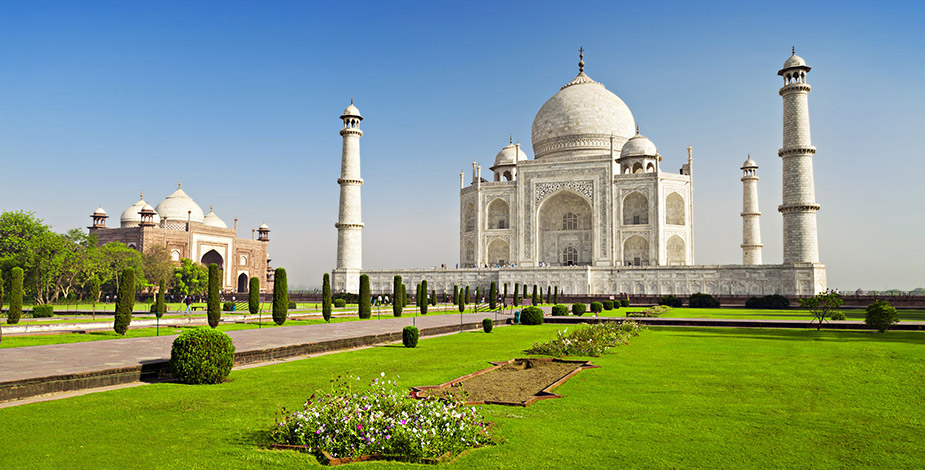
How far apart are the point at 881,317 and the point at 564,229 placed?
2928cm

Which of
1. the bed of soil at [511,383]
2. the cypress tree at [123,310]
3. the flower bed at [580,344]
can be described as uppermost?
the cypress tree at [123,310]

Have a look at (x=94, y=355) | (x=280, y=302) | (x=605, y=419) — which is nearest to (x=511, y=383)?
(x=605, y=419)

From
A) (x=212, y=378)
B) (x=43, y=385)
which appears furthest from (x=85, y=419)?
(x=212, y=378)

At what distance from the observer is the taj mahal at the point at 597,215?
105 feet

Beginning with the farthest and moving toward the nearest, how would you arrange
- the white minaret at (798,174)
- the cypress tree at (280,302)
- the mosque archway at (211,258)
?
the mosque archway at (211,258) → the white minaret at (798,174) → the cypress tree at (280,302)

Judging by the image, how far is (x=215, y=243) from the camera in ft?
166

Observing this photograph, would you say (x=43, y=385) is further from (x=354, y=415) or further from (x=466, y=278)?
(x=466, y=278)

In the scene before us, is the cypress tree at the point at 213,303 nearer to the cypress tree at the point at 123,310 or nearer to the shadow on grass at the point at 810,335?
the cypress tree at the point at 123,310

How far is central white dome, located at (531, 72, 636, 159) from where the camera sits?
4453 cm

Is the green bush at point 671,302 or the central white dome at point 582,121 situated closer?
the green bush at point 671,302

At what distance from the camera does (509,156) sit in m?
46.2

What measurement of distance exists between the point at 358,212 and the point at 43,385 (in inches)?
1275

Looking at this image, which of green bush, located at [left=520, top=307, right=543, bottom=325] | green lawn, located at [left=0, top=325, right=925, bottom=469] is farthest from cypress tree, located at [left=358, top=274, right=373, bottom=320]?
green lawn, located at [left=0, top=325, right=925, bottom=469]

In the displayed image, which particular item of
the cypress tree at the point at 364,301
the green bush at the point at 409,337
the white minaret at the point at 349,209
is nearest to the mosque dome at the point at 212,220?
the white minaret at the point at 349,209
